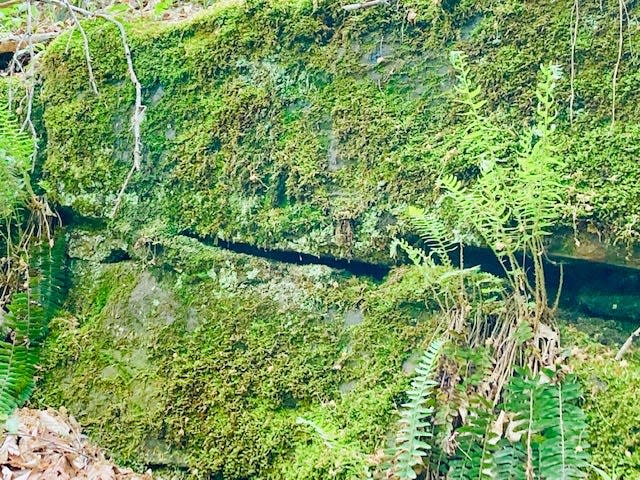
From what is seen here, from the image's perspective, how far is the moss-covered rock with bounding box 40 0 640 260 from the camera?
9.78 feet

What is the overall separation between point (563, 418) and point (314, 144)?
6.39 ft

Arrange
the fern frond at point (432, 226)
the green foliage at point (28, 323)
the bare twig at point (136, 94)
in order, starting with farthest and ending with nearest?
the bare twig at point (136, 94) → the green foliage at point (28, 323) → the fern frond at point (432, 226)

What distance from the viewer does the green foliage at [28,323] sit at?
3.29m

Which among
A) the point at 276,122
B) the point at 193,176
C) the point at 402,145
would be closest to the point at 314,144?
the point at 276,122

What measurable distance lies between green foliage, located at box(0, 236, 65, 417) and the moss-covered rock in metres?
0.41

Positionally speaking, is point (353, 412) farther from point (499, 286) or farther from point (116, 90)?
point (116, 90)

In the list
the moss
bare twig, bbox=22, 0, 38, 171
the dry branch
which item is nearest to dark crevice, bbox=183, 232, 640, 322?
the moss

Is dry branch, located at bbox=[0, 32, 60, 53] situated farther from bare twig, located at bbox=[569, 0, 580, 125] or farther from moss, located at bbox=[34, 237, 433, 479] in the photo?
bare twig, located at bbox=[569, 0, 580, 125]

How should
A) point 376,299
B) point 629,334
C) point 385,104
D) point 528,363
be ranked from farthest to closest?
point 385,104
point 376,299
point 629,334
point 528,363

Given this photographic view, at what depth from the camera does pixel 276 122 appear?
3574mm

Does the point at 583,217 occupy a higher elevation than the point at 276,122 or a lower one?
lower

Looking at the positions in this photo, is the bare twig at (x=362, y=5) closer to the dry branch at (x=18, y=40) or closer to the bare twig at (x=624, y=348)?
the bare twig at (x=624, y=348)

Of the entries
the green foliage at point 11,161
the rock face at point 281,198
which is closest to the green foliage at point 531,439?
the rock face at point 281,198

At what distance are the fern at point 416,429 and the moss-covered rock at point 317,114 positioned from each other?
0.85 m
